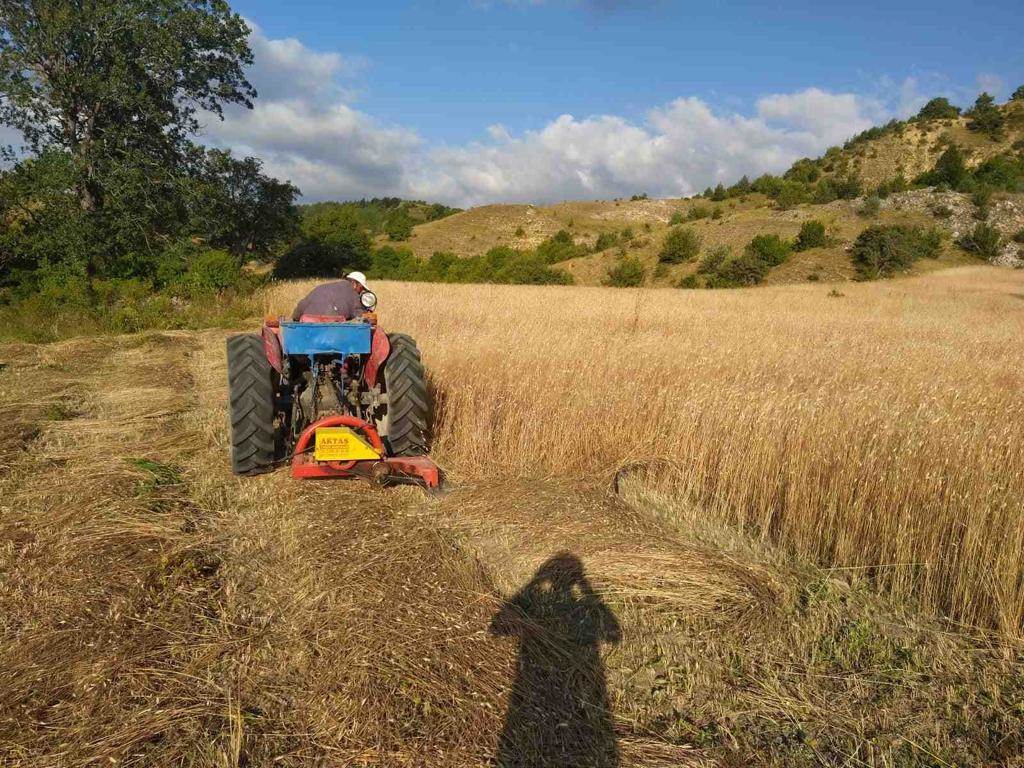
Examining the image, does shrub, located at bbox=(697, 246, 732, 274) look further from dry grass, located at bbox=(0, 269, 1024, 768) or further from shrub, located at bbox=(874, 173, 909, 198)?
dry grass, located at bbox=(0, 269, 1024, 768)

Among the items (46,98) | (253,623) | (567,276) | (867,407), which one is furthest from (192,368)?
(567,276)

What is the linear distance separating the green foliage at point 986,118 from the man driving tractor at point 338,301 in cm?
6111

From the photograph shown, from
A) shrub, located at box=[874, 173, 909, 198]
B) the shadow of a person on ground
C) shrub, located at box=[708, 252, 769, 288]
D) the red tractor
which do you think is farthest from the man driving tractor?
shrub, located at box=[874, 173, 909, 198]

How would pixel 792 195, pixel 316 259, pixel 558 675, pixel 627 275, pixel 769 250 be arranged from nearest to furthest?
1. pixel 558 675
2. pixel 316 259
3. pixel 769 250
4. pixel 627 275
5. pixel 792 195

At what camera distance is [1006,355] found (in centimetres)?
816

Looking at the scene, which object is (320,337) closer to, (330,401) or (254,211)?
(330,401)

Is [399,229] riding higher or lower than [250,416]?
higher

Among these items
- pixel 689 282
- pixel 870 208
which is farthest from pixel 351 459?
pixel 870 208

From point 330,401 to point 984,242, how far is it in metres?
35.8

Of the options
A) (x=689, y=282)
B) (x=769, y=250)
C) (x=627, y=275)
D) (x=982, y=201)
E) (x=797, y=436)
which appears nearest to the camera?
(x=797, y=436)

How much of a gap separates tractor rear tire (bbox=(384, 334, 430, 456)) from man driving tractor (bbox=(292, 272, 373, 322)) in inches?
24.6

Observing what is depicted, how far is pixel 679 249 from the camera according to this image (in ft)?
102

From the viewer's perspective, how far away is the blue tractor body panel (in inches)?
158

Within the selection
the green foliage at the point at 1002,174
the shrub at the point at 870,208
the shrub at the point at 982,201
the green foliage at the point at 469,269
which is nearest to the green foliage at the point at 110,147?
the green foliage at the point at 469,269
